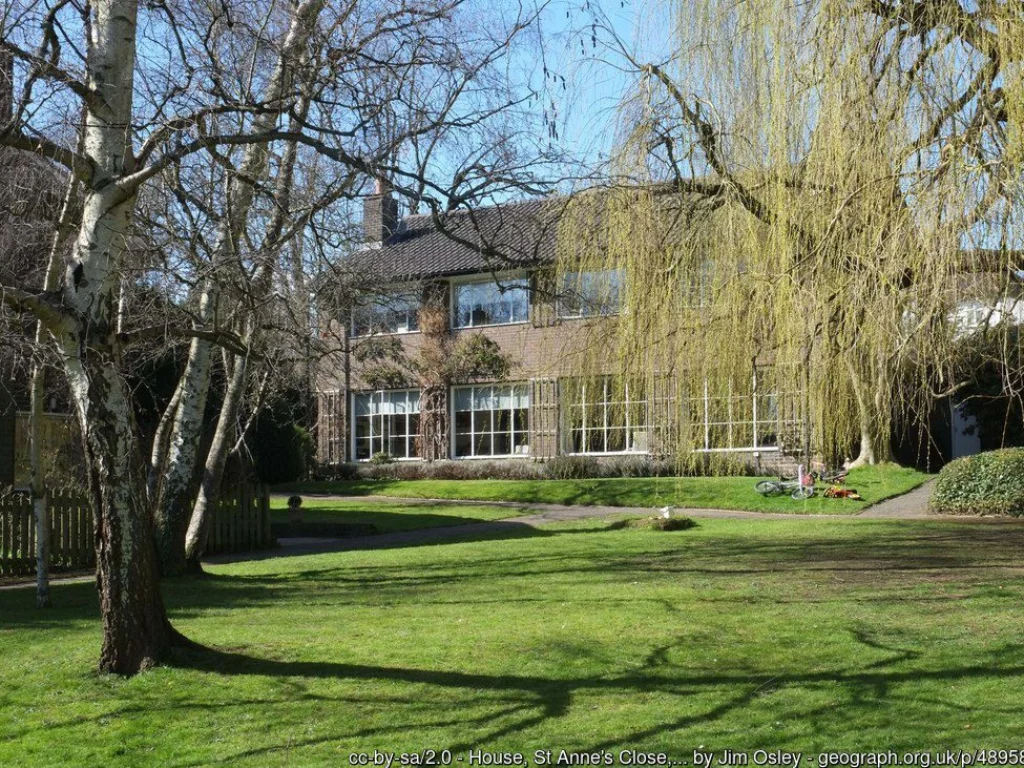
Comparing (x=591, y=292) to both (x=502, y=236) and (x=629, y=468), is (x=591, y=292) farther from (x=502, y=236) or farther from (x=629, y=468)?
(x=629, y=468)

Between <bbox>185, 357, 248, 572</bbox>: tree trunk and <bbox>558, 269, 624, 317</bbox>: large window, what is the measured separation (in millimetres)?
4407

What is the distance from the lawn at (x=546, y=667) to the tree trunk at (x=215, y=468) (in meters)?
1.43

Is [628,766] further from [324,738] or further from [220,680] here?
[220,680]

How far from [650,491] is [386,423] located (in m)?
14.1

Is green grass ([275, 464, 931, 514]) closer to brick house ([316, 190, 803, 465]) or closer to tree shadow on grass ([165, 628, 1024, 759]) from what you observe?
brick house ([316, 190, 803, 465])

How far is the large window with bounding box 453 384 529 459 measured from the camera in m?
36.2

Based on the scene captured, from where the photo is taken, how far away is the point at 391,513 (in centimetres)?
2483

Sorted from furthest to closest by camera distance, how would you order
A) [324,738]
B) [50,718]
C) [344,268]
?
[344,268], [50,718], [324,738]

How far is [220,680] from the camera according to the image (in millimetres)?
7480

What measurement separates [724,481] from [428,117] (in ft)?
58.5

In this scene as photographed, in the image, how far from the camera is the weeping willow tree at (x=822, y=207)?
8.30 metres

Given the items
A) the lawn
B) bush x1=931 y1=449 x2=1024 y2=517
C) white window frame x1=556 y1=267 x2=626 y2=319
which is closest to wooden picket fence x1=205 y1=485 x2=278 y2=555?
the lawn

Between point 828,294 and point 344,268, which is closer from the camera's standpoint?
point 828,294

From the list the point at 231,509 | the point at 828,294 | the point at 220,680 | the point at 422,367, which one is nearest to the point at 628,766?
the point at 220,680
